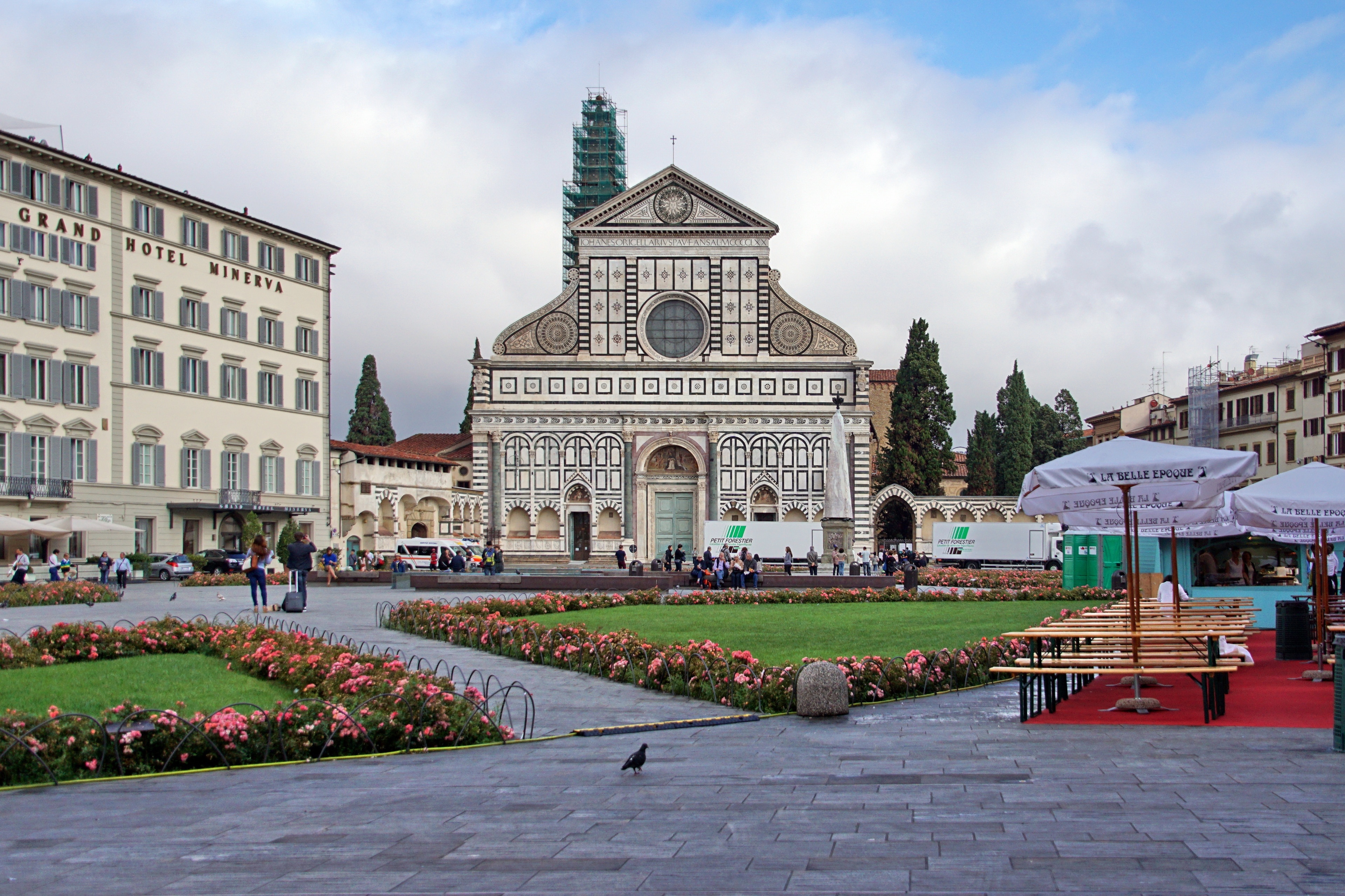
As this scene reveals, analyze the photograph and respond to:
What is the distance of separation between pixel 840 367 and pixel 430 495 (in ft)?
76.7

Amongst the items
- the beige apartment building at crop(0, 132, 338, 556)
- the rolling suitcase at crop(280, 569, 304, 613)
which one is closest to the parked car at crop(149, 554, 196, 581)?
the beige apartment building at crop(0, 132, 338, 556)

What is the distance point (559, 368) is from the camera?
58781 mm

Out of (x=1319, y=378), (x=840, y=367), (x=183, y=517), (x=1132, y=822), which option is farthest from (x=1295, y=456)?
(x=1132, y=822)

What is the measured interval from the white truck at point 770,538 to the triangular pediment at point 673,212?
47.9 ft

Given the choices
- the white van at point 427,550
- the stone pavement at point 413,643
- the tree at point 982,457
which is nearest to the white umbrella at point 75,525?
the stone pavement at point 413,643

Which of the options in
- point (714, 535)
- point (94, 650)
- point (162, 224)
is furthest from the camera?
point (714, 535)

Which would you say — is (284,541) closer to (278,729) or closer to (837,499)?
(837,499)

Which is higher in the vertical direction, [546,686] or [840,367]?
[840,367]

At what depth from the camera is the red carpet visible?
10.6 meters

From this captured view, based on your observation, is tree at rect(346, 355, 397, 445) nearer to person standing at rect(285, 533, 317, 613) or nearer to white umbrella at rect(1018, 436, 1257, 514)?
person standing at rect(285, 533, 317, 613)

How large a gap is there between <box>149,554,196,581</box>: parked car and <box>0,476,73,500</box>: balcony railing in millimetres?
3734

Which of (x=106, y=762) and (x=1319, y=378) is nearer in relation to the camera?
(x=106, y=762)

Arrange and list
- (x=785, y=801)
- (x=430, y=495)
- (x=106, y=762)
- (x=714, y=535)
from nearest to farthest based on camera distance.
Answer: (x=785, y=801)
(x=106, y=762)
(x=714, y=535)
(x=430, y=495)

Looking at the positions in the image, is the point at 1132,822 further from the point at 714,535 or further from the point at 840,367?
the point at 840,367
